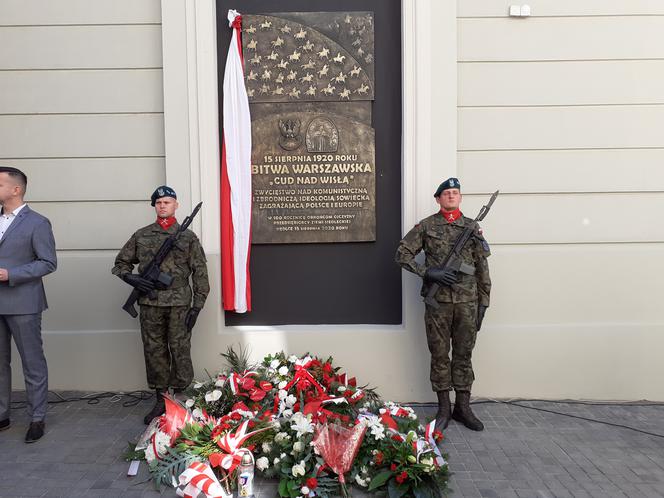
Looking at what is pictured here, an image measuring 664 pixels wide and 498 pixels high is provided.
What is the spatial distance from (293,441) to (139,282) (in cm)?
183

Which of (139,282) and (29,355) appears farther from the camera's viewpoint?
(139,282)

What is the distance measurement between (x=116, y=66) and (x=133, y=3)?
0.61 meters

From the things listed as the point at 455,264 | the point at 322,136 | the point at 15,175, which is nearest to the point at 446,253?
the point at 455,264

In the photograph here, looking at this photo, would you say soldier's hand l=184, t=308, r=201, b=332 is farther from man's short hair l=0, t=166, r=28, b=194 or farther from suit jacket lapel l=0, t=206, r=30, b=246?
man's short hair l=0, t=166, r=28, b=194

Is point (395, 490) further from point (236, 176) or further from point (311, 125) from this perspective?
point (311, 125)

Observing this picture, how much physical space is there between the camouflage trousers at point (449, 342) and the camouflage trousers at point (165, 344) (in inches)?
81.7

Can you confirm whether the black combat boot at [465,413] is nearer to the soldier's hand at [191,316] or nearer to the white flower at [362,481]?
the white flower at [362,481]

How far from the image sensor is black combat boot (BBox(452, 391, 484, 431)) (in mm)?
4451

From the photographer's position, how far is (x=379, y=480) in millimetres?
3350

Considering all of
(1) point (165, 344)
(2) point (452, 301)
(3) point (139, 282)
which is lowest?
(1) point (165, 344)

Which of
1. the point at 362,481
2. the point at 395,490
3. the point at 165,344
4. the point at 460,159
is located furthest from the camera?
the point at 460,159

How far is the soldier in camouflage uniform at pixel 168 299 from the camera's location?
454 centimetres

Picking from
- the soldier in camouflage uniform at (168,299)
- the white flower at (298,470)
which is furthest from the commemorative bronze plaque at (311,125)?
the white flower at (298,470)

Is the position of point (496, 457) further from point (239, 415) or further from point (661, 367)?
point (661, 367)
